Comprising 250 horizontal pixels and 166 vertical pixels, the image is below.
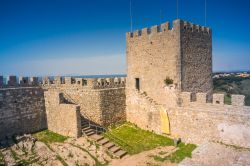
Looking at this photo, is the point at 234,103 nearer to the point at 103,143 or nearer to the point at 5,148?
the point at 103,143

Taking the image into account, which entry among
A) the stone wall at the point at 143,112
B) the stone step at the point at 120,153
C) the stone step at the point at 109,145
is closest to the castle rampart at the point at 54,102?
the stone wall at the point at 143,112

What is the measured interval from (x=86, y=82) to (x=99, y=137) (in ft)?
13.5

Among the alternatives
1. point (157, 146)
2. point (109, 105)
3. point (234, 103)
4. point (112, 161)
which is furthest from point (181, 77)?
point (112, 161)

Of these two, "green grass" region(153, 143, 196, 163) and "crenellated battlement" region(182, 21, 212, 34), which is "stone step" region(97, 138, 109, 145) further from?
"crenellated battlement" region(182, 21, 212, 34)

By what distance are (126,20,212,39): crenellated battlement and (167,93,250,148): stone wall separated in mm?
4238

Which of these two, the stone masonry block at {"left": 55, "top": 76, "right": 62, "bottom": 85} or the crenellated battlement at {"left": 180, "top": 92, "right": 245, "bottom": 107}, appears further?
the stone masonry block at {"left": 55, "top": 76, "right": 62, "bottom": 85}

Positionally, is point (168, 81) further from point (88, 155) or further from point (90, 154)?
point (88, 155)

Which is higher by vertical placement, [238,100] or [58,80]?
[58,80]

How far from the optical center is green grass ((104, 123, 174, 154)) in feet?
44.0

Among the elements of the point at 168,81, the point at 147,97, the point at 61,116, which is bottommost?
the point at 61,116

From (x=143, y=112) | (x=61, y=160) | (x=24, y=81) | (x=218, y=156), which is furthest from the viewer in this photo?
(x=143, y=112)

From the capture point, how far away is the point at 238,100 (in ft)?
37.8

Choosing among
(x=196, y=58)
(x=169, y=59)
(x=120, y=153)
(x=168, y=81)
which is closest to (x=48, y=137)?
(x=120, y=153)

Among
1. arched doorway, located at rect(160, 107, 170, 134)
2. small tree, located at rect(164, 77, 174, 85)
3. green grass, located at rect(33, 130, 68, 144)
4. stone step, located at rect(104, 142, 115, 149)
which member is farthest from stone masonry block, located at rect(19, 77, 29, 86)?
small tree, located at rect(164, 77, 174, 85)
